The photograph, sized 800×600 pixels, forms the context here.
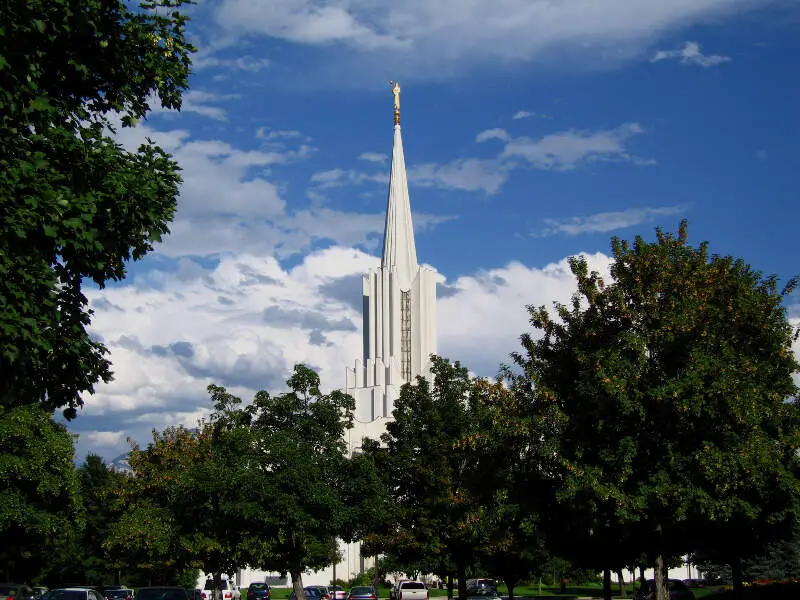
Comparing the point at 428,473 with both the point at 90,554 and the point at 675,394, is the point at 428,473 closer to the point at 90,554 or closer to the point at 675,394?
the point at 675,394

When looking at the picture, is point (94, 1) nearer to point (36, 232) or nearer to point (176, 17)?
point (176, 17)

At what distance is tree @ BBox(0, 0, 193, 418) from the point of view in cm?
1280

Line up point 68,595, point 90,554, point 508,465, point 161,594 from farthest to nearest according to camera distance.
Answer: point 90,554
point 161,594
point 508,465
point 68,595

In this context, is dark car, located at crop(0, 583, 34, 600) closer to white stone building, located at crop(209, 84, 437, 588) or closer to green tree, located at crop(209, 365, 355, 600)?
green tree, located at crop(209, 365, 355, 600)

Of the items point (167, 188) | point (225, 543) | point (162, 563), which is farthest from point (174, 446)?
point (167, 188)

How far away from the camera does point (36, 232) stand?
43.4 feet

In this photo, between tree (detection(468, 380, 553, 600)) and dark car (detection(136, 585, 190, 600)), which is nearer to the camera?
tree (detection(468, 380, 553, 600))

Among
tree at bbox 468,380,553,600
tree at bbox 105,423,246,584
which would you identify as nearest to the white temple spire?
tree at bbox 105,423,246,584

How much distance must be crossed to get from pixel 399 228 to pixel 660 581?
72.4 metres

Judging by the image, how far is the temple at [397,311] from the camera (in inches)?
3711

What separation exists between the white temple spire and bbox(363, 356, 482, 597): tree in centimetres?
5509

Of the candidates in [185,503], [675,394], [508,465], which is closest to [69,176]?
[675,394]

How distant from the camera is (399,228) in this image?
96188 mm

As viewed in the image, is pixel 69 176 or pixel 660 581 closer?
pixel 69 176
